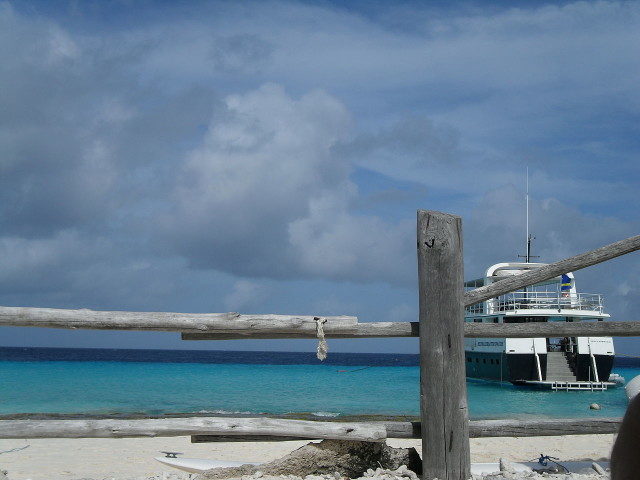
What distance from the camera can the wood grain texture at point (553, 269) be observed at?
443 centimetres

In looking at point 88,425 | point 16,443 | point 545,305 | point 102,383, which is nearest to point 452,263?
point 88,425

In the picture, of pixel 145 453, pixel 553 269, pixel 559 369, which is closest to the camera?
pixel 553 269

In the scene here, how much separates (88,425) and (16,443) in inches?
290

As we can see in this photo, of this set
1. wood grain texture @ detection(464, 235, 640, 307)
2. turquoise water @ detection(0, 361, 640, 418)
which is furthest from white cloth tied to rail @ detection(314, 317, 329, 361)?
turquoise water @ detection(0, 361, 640, 418)

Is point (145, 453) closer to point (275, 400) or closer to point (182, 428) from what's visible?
point (182, 428)

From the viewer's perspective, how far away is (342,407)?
2042 centimetres

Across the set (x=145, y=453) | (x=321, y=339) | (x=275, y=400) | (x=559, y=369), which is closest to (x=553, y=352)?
(x=559, y=369)

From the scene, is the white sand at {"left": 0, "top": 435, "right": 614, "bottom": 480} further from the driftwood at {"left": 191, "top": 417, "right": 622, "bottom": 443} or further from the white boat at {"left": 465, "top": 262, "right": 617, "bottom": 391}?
the white boat at {"left": 465, "top": 262, "right": 617, "bottom": 391}

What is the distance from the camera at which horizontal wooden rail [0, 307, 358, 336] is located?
4172mm

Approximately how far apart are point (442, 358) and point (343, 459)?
1.05 m

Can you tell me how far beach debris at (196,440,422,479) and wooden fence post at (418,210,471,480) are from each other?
11.9 inches

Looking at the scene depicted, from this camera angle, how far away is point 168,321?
427cm

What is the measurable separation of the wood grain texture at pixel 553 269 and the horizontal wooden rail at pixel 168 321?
0.89m

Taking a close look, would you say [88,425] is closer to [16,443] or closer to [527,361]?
[16,443]
